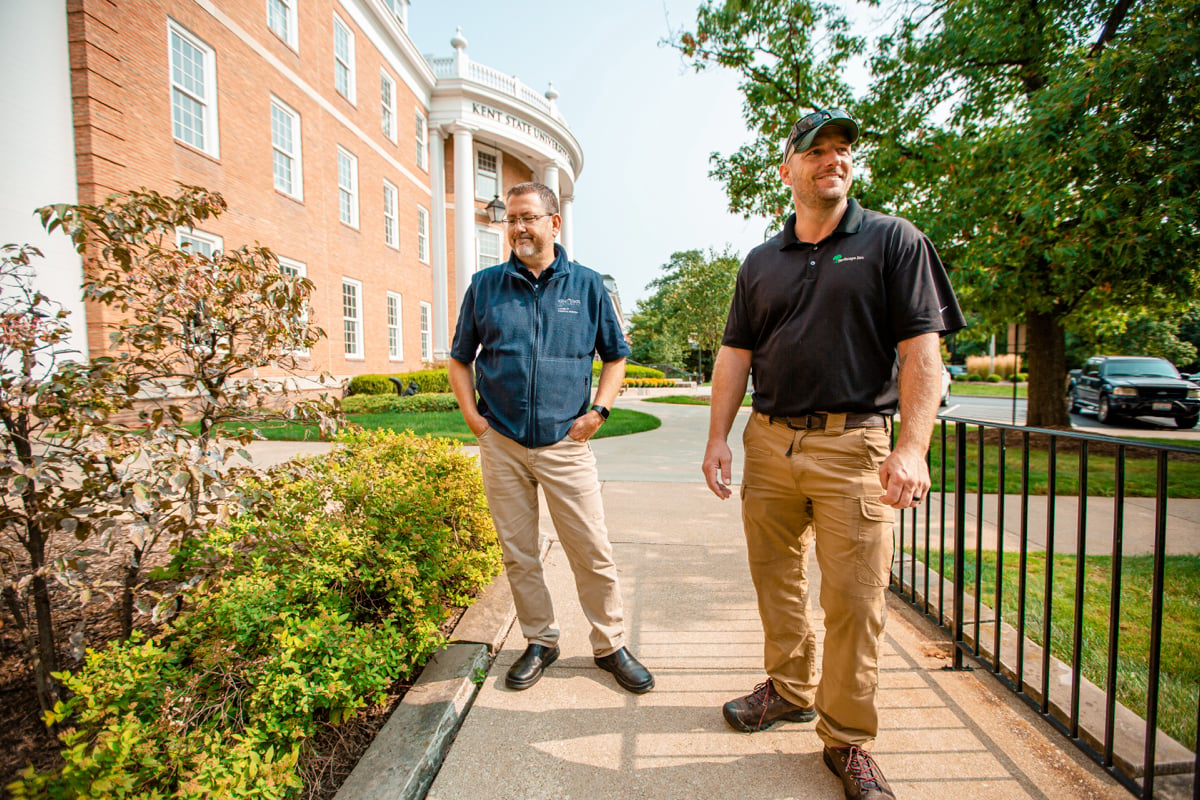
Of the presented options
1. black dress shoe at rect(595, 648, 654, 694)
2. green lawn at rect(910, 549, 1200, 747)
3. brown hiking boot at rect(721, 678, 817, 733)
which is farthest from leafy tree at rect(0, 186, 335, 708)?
green lawn at rect(910, 549, 1200, 747)

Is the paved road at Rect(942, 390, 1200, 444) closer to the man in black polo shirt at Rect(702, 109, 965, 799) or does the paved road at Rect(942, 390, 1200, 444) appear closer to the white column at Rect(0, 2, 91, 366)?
the man in black polo shirt at Rect(702, 109, 965, 799)

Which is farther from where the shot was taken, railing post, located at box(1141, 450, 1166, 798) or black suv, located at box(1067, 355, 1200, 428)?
black suv, located at box(1067, 355, 1200, 428)

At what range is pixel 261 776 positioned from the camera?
1627 millimetres

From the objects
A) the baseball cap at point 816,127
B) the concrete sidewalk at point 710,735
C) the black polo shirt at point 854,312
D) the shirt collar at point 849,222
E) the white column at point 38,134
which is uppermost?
the white column at point 38,134

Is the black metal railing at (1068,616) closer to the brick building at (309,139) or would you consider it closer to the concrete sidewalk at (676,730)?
the concrete sidewalk at (676,730)

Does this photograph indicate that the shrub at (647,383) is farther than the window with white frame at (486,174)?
Yes

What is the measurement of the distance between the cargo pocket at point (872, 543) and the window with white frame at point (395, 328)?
19.3 m

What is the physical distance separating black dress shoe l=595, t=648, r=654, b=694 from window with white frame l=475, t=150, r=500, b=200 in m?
25.7

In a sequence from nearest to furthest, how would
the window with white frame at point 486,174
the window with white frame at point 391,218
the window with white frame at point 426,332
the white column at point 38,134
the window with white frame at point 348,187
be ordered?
the white column at point 38,134, the window with white frame at point 348,187, the window with white frame at point 391,218, the window with white frame at point 426,332, the window with white frame at point 486,174

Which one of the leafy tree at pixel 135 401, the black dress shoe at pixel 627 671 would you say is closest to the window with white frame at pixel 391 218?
the leafy tree at pixel 135 401

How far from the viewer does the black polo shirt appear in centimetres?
190

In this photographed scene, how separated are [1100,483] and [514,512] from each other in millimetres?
7025

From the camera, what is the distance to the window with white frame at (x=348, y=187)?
1627 cm

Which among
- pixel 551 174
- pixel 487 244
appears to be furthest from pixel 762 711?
pixel 551 174
